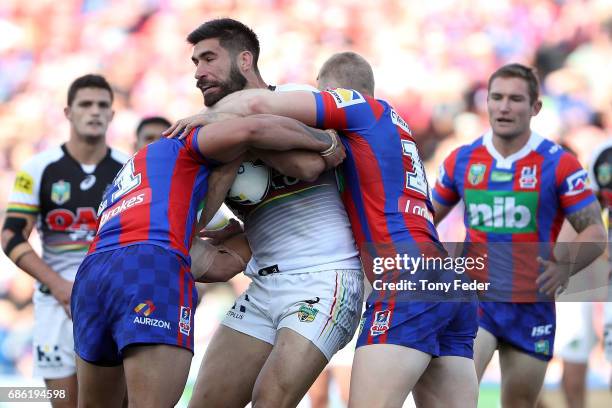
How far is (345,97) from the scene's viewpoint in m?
4.69

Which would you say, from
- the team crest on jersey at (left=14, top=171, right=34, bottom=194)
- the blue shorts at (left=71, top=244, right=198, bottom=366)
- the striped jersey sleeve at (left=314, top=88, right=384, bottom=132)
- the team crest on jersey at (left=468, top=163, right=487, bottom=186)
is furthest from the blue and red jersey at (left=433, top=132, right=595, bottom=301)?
the team crest on jersey at (left=14, top=171, right=34, bottom=194)

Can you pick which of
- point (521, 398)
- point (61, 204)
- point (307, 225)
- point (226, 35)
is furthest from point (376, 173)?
point (61, 204)

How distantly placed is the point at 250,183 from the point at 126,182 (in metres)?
0.59

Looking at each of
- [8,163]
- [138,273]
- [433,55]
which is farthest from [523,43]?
[138,273]

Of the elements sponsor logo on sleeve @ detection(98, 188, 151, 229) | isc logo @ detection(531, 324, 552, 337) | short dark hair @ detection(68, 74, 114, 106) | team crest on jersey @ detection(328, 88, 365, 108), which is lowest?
isc logo @ detection(531, 324, 552, 337)

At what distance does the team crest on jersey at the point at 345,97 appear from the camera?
466cm

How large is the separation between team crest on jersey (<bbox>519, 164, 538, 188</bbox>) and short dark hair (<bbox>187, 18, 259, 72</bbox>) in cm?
216

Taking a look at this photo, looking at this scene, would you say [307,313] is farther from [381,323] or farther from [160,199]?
[160,199]

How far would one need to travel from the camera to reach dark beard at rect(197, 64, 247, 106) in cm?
496

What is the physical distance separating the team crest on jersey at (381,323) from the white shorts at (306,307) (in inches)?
10.0

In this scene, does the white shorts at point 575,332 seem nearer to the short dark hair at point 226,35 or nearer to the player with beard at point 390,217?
the player with beard at point 390,217

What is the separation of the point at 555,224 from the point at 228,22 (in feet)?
8.47

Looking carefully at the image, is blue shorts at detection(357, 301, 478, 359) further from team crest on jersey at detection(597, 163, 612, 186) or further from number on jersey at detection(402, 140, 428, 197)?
team crest on jersey at detection(597, 163, 612, 186)

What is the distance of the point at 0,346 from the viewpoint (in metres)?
10.4
